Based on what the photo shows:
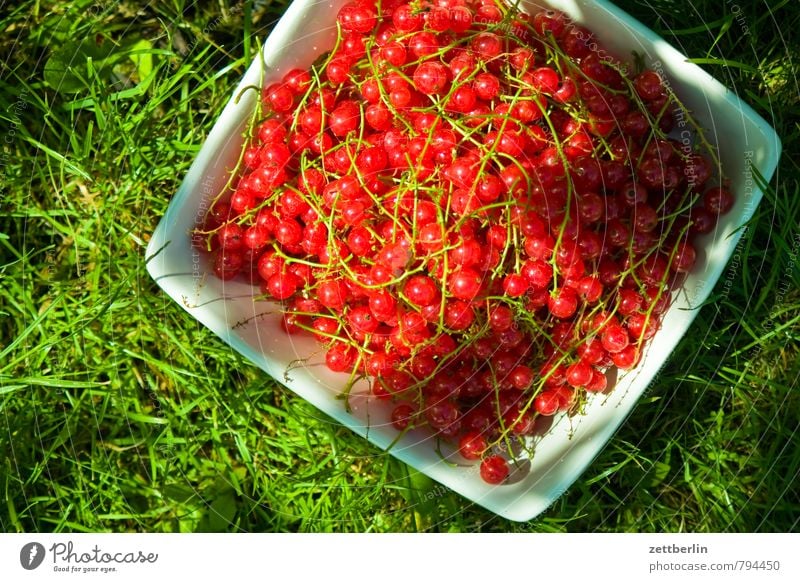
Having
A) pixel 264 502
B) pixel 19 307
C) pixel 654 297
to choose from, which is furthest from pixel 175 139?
pixel 654 297

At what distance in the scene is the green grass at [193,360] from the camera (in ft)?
2.92

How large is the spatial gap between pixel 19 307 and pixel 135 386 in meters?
0.19

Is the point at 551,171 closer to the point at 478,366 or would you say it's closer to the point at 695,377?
the point at 478,366

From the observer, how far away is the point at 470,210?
654mm

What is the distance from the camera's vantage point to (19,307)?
3.04 feet

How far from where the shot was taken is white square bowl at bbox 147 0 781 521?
680 mm
